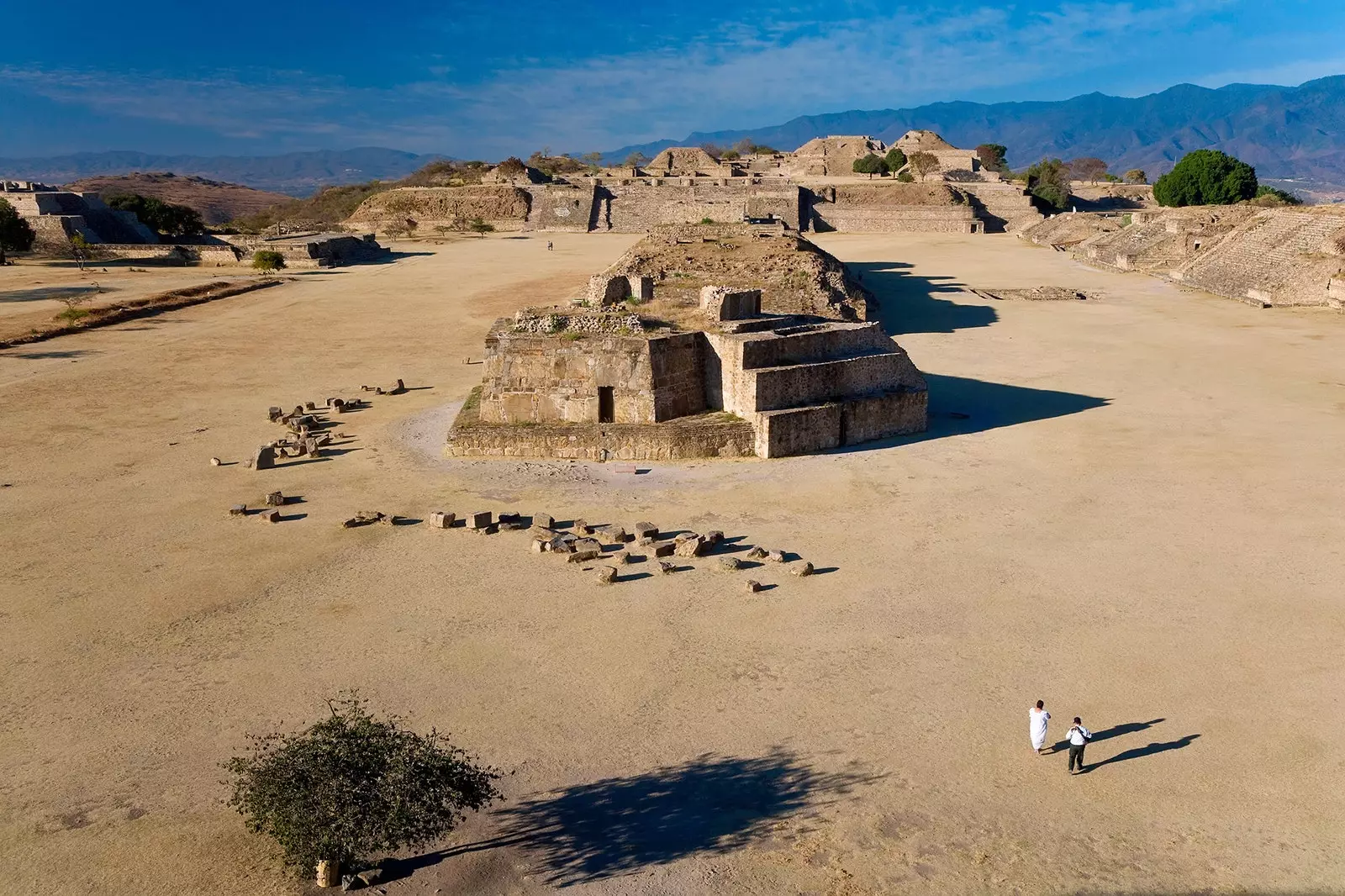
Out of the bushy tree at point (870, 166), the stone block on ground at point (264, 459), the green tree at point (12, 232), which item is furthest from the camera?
the bushy tree at point (870, 166)

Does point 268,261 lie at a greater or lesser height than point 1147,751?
greater

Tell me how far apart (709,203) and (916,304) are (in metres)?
32.0

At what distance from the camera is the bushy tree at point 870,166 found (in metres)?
73.2

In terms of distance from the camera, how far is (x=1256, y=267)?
115 ft

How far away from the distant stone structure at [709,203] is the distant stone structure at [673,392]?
3899 cm

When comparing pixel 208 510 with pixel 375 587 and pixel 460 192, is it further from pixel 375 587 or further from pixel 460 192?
pixel 460 192

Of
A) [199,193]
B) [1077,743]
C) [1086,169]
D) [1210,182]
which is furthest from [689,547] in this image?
[199,193]

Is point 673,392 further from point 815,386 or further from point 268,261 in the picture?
point 268,261

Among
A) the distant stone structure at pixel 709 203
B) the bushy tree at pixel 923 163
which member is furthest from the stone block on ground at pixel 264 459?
the bushy tree at pixel 923 163

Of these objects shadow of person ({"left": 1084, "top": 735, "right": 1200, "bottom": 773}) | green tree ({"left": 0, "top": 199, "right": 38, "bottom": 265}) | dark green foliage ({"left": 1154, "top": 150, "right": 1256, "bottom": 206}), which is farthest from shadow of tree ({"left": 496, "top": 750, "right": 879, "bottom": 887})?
dark green foliage ({"left": 1154, "top": 150, "right": 1256, "bottom": 206})

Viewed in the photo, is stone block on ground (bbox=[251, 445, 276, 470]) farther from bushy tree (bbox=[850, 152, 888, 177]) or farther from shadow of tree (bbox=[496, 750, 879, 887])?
bushy tree (bbox=[850, 152, 888, 177])

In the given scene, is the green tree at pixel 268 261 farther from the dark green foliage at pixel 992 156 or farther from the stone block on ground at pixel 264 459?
the dark green foliage at pixel 992 156

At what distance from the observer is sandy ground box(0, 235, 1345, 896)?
709 centimetres

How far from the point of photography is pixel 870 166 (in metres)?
73.6
